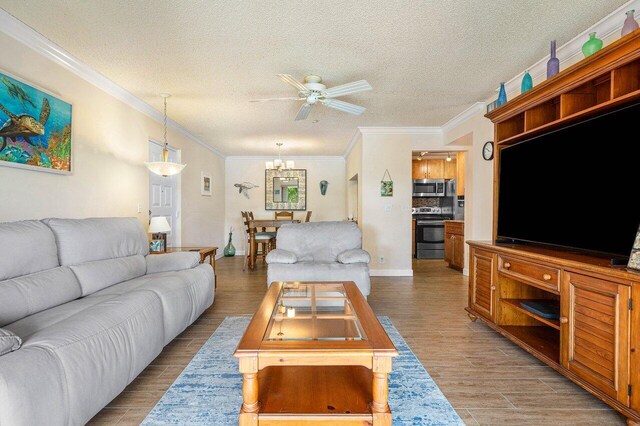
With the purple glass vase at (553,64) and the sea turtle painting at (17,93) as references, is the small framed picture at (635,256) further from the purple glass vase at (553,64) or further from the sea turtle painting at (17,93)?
the sea turtle painting at (17,93)

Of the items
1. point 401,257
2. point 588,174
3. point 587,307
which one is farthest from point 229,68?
point 401,257

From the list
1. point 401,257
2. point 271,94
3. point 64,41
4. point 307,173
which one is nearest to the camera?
point 64,41

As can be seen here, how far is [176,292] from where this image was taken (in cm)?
241

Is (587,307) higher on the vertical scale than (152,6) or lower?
lower

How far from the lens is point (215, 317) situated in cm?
306

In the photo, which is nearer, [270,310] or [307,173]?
[270,310]

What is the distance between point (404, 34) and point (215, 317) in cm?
296

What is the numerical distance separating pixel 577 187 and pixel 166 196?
4.79 m

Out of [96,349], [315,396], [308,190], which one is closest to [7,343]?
[96,349]

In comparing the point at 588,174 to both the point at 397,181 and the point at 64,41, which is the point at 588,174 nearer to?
the point at 397,181

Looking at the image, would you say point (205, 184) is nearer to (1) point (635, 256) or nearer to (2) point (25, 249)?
(2) point (25, 249)

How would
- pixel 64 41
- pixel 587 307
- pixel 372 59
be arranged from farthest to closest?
pixel 372 59 → pixel 64 41 → pixel 587 307

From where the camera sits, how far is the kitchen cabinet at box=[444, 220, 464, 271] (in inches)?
211

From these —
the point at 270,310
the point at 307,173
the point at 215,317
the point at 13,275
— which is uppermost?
the point at 307,173
